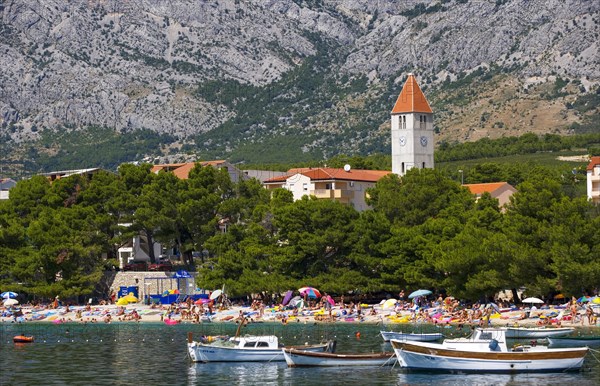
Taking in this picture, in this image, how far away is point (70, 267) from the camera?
404 ft

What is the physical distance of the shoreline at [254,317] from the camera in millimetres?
97312

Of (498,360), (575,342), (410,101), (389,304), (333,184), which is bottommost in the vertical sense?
(498,360)

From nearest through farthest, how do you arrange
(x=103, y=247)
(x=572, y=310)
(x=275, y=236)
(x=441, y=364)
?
(x=441, y=364)
(x=572, y=310)
(x=275, y=236)
(x=103, y=247)

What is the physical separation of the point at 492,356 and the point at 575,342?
488 inches

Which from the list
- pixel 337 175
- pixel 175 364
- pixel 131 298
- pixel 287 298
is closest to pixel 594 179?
pixel 337 175

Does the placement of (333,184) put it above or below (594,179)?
below

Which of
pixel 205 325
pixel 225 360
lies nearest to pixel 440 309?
pixel 205 325

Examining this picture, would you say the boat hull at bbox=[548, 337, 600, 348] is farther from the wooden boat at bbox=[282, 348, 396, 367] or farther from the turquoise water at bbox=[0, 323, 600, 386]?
the wooden boat at bbox=[282, 348, 396, 367]

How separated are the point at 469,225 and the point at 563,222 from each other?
12.8 meters

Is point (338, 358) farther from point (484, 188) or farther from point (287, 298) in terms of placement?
point (484, 188)

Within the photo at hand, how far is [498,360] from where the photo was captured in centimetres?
7156

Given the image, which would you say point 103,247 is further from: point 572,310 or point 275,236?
point 572,310

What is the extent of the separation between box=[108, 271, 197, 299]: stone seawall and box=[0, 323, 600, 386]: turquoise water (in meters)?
21.6

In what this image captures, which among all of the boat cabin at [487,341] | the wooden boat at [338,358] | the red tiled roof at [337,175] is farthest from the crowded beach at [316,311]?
the red tiled roof at [337,175]
